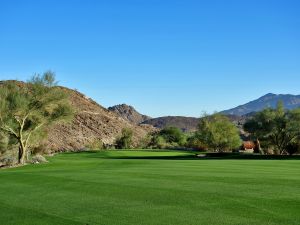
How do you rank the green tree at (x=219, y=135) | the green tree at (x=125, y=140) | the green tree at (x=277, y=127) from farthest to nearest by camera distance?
1. the green tree at (x=125, y=140)
2. the green tree at (x=219, y=135)
3. the green tree at (x=277, y=127)

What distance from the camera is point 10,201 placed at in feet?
51.8

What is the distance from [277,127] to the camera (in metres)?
69.1

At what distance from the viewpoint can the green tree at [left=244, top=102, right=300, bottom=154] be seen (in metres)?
68.2

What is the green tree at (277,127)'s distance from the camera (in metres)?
68.2

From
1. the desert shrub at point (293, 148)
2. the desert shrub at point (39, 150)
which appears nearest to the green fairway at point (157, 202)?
the desert shrub at point (39, 150)

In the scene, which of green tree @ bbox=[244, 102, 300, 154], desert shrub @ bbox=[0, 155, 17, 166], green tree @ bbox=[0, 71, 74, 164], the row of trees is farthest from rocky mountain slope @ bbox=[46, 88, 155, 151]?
green tree @ bbox=[0, 71, 74, 164]

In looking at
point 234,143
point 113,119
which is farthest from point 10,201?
point 113,119

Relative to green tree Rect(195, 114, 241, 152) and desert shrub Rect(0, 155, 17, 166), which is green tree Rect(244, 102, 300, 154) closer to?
green tree Rect(195, 114, 241, 152)

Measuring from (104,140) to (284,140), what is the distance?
1999 inches

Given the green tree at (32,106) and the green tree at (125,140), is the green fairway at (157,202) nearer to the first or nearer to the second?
the green tree at (32,106)

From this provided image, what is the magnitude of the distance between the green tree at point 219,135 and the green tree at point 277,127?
29.5 ft

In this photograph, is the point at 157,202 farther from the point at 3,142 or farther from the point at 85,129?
the point at 85,129

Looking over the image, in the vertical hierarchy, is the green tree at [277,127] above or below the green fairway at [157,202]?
above

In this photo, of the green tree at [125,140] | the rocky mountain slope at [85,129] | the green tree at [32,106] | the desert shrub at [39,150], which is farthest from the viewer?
the rocky mountain slope at [85,129]
